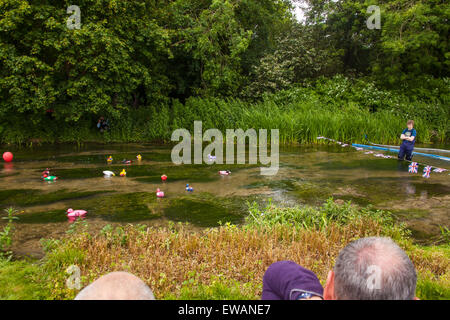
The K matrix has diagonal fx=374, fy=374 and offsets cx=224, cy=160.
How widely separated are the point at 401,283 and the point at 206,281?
2.45m

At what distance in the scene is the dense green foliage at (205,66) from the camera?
49.5 ft

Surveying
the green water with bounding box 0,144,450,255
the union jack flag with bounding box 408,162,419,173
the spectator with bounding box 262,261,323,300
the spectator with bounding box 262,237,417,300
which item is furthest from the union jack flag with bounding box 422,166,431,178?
the spectator with bounding box 262,237,417,300

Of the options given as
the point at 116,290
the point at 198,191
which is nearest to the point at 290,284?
the point at 116,290

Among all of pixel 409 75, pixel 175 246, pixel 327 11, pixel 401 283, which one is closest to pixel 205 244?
pixel 175 246

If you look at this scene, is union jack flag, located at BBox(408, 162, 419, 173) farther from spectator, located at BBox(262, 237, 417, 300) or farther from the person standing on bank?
spectator, located at BBox(262, 237, 417, 300)

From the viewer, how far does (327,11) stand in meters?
24.2

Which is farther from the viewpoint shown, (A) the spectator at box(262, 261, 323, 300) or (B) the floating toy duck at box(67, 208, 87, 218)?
(B) the floating toy duck at box(67, 208, 87, 218)

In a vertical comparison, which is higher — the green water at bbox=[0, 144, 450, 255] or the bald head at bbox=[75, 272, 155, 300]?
the bald head at bbox=[75, 272, 155, 300]

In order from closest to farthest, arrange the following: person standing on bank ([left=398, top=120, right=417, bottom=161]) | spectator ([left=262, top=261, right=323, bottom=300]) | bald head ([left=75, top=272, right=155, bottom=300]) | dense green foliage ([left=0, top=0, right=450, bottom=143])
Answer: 1. bald head ([left=75, top=272, right=155, bottom=300])
2. spectator ([left=262, top=261, right=323, bottom=300])
3. person standing on bank ([left=398, top=120, right=417, bottom=161])
4. dense green foliage ([left=0, top=0, right=450, bottom=143])

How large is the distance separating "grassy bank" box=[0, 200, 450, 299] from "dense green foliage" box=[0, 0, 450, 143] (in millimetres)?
11310

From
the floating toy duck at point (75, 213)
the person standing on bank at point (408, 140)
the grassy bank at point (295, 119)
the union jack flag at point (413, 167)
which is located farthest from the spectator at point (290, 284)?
the grassy bank at point (295, 119)

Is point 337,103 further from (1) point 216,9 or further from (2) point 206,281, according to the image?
(2) point 206,281

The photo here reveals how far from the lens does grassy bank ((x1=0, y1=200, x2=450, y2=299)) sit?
11.0ft
